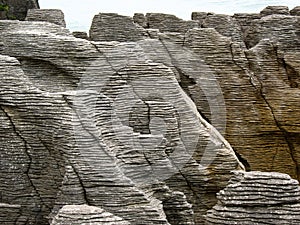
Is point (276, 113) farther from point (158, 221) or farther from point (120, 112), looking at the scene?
point (158, 221)

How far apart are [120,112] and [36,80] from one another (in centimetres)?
213

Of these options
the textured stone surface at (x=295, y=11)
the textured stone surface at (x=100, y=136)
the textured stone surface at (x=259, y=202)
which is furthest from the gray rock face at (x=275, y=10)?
the textured stone surface at (x=259, y=202)

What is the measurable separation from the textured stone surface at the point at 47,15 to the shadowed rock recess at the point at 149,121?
0.15 ft

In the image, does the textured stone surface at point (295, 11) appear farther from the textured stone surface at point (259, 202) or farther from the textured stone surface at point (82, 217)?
the textured stone surface at point (82, 217)

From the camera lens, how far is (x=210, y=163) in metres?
13.7

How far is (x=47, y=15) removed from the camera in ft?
58.9

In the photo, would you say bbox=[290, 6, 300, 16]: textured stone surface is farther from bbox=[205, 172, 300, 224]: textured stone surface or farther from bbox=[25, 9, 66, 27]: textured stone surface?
bbox=[205, 172, 300, 224]: textured stone surface

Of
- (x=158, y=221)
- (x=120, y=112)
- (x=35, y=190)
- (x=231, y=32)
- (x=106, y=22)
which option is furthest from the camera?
(x=231, y=32)

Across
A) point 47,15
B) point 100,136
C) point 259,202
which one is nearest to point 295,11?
point 47,15

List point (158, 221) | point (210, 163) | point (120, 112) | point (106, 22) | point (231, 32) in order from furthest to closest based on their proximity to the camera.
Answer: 1. point (231, 32)
2. point (106, 22)
3. point (210, 163)
4. point (120, 112)
5. point (158, 221)

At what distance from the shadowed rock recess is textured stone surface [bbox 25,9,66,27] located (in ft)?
0.15

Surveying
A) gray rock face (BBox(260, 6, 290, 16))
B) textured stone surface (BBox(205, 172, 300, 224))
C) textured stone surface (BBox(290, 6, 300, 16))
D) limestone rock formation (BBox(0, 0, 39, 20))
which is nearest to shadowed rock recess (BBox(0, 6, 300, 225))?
textured stone surface (BBox(205, 172, 300, 224))

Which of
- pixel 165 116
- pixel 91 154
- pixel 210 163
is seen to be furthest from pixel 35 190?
pixel 210 163

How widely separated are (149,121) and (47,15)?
6.53 meters
